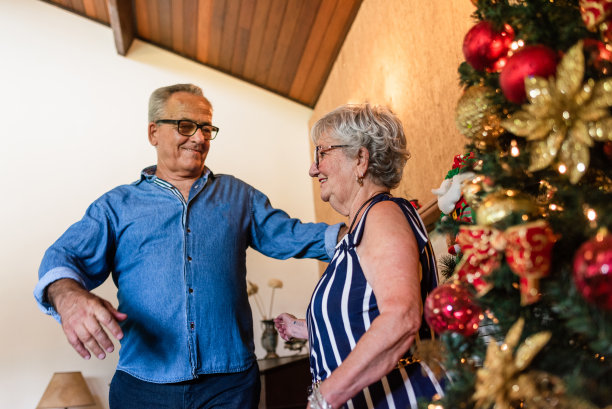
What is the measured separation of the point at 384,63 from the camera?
347cm

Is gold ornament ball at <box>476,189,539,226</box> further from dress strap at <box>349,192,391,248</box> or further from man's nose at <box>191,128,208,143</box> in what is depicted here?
man's nose at <box>191,128,208,143</box>

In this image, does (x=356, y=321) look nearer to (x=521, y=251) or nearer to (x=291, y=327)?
(x=291, y=327)

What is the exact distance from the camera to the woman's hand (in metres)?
1.64

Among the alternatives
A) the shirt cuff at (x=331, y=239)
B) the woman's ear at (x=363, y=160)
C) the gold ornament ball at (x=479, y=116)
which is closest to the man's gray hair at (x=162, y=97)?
the shirt cuff at (x=331, y=239)

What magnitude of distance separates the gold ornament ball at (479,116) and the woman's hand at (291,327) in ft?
3.11

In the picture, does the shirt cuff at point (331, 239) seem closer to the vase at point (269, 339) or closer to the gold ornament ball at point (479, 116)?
the gold ornament ball at point (479, 116)

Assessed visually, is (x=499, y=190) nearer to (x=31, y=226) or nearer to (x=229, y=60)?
(x=31, y=226)

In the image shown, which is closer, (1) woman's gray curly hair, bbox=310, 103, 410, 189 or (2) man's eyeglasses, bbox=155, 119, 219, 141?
(1) woman's gray curly hair, bbox=310, 103, 410, 189

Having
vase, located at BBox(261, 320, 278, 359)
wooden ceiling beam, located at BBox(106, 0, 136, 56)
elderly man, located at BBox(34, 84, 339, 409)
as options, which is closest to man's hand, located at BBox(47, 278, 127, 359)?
elderly man, located at BBox(34, 84, 339, 409)

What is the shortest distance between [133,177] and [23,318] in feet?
4.65

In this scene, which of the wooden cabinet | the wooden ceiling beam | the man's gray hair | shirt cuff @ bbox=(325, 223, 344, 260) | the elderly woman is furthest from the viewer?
the wooden ceiling beam

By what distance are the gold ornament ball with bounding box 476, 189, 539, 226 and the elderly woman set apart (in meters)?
0.40

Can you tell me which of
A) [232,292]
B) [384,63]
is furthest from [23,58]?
[232,292]

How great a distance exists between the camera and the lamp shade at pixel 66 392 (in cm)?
385
